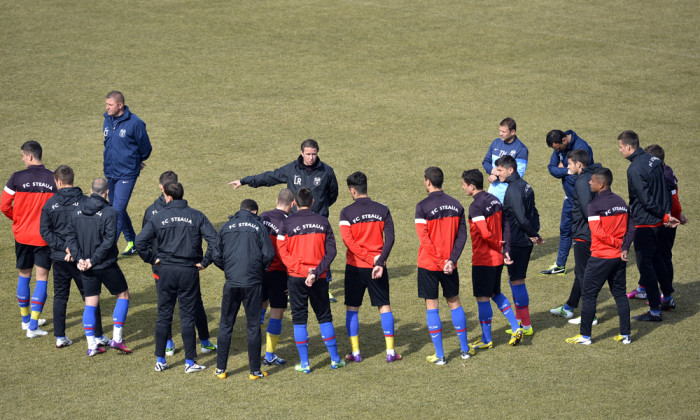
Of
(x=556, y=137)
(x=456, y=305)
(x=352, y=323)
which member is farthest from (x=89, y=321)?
(x=556, y=137)

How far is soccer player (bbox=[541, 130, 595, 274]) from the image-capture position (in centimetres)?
1200

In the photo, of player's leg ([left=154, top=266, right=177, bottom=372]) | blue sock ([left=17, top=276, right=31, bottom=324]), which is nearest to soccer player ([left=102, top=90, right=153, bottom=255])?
blue sock ([left=17, top=276, right=31, bottom=324])

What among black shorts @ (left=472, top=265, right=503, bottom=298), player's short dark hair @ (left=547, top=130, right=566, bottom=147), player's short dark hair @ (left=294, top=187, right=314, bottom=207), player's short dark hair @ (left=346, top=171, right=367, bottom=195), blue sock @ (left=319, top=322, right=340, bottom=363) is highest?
player's short dark hair @ (left=547, top=130, right=566, bottom=147)

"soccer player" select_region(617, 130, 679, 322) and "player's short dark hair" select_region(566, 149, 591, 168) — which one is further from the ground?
"player's short dark hair" select_region(566, 149, 591, 168)

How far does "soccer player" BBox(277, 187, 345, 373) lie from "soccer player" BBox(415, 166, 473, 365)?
111 centimetres

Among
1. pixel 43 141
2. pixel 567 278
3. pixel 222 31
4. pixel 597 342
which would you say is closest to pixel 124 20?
pixel 222 31

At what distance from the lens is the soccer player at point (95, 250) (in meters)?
9.45

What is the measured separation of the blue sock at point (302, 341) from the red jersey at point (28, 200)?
378 centimetres

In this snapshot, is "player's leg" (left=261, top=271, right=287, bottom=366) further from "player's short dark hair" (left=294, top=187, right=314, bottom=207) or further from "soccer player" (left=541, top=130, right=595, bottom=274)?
"soccer player" (left=541, top=130, right=595, bottom=274)

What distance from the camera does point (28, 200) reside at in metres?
10.5

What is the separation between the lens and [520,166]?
39.4ft

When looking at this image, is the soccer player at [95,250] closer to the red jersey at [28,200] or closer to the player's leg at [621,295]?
the red jersey at [28,200]

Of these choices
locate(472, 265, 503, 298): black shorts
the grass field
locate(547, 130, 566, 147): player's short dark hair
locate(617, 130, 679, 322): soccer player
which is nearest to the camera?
the grass field

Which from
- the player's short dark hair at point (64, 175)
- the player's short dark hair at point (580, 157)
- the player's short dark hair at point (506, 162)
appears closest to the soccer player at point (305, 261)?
the player's short dark hair at point (506, 162)
